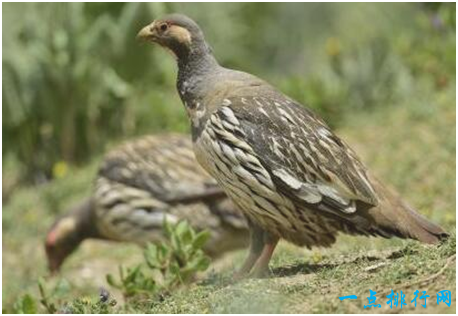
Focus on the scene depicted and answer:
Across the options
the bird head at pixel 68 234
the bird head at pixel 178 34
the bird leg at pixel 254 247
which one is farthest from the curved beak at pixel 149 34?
the bird head at pixel 68 234

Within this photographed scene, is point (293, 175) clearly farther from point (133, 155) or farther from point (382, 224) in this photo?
point (133, 155)

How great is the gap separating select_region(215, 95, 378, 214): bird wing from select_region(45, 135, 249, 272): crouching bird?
2549mm

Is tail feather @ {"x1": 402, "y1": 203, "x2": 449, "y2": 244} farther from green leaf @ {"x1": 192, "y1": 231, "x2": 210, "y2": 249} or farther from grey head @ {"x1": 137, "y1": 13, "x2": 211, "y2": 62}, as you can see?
grey head @ {"x1": 137, "y1": 13, "x2": 211, "y2": 62}

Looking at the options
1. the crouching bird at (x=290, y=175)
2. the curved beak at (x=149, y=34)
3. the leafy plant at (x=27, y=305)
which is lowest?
the leafy plant at (x=27, y=305)

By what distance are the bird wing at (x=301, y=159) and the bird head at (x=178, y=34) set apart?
29.3 inches

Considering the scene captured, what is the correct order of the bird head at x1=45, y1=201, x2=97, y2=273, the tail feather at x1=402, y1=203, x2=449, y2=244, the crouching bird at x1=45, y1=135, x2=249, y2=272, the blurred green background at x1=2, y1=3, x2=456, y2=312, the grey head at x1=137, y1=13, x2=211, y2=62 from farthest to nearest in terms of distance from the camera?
the blurred green background at x1=2, y1=3, x2=456, y2=312, the bird head at x1=45, y1=201, x2=97, y2=273, the crouching bird at x1=45, y1=135, x2=249, y2=272, the grey head at x1=137, y1=13, x2=211, y2=62, the tail feather at x1=402, y1=203, x2=449, y2=244

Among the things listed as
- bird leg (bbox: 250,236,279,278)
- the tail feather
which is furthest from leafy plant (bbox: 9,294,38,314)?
the tail feather

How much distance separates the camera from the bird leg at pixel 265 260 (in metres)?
6.86

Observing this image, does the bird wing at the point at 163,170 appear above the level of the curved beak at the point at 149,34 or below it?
below

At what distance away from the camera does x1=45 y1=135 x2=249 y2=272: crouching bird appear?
9.21 meters

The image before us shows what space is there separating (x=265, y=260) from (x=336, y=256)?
692 mm

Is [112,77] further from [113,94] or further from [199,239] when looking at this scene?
[199,239]

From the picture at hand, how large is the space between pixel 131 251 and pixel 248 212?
4275 millimetres

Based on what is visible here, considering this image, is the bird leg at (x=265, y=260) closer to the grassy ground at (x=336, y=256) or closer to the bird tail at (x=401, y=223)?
the grassy ground at (x=336, y=256)
